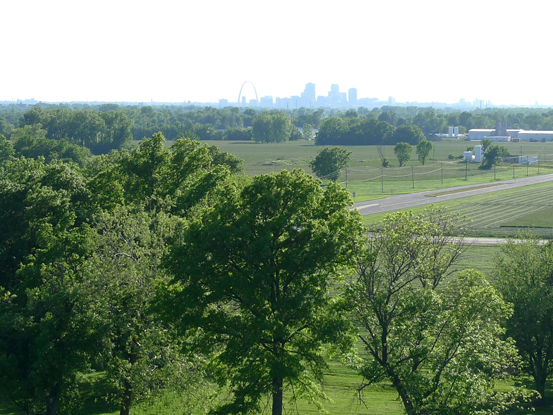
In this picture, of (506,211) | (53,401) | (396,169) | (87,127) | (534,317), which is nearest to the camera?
(53,401)

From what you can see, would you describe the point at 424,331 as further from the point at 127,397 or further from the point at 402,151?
the point at 402,151

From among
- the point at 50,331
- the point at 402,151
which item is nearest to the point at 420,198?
the point at 402,151

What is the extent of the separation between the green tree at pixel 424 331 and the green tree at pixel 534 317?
6190 millimetres

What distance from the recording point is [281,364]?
19297mm

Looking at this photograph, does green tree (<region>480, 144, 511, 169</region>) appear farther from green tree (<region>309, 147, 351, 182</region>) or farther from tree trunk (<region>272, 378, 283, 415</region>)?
tree trunk (<region>272, 378, 283, 415</region>)

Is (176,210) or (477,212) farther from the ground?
(176,210)

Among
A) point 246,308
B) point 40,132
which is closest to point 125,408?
point 246,308

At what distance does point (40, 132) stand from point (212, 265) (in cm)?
13252

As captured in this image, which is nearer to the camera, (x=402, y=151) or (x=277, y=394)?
(x=277, y=394)

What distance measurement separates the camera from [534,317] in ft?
84.6

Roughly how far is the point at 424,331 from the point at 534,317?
9.42 meters

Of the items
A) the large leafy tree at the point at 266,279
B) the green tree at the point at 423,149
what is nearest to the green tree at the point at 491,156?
the green tree at the point at 423,149

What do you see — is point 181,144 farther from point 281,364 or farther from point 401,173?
point 401,173

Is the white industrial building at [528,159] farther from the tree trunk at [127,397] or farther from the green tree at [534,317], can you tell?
the tree trunk at [127,397]
